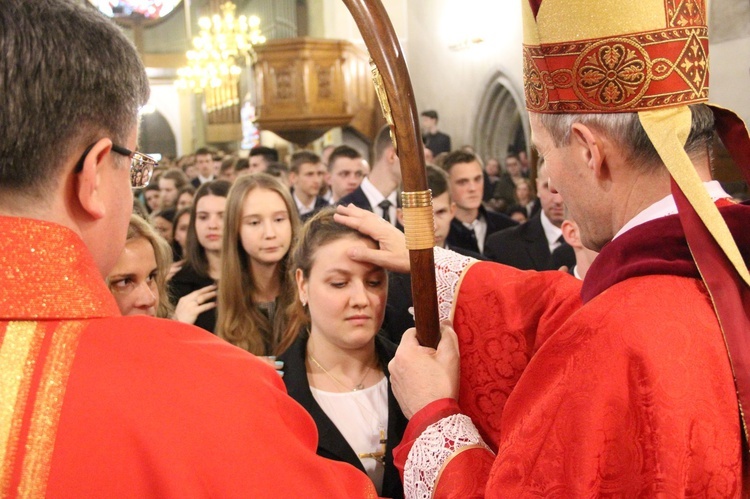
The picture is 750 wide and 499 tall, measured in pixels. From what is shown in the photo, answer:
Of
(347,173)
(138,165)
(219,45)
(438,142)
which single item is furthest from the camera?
(219,45)

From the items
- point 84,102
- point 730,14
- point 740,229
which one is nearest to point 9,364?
point 84,102

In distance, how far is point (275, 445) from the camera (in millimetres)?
1190

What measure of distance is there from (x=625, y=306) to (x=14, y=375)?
37.7 inches

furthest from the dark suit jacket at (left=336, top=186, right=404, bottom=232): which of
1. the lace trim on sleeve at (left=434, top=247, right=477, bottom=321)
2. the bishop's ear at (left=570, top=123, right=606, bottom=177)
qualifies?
the bishop's ear at (left=570, top=123, right=606, bottom=177)

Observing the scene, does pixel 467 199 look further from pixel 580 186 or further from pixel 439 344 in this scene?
pixel 580 186

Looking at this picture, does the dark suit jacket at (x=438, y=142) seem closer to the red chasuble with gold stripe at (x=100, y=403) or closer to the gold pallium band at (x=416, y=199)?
the gold pallium band at (x=416, y=199)

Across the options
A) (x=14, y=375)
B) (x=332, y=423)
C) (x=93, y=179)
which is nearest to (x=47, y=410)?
(x=14, y=375)

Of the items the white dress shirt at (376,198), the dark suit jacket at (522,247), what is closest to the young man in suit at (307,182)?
the white dress shirt at (376,198)

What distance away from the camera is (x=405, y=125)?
1.80m

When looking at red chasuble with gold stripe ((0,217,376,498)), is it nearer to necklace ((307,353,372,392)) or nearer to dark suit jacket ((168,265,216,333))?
necklace ((307,353,372,392))

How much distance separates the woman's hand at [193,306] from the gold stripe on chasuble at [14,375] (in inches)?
99.6

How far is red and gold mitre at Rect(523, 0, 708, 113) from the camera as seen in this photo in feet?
5.06

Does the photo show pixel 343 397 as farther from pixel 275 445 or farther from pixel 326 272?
pixel 275 445

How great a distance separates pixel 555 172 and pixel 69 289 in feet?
3.14
